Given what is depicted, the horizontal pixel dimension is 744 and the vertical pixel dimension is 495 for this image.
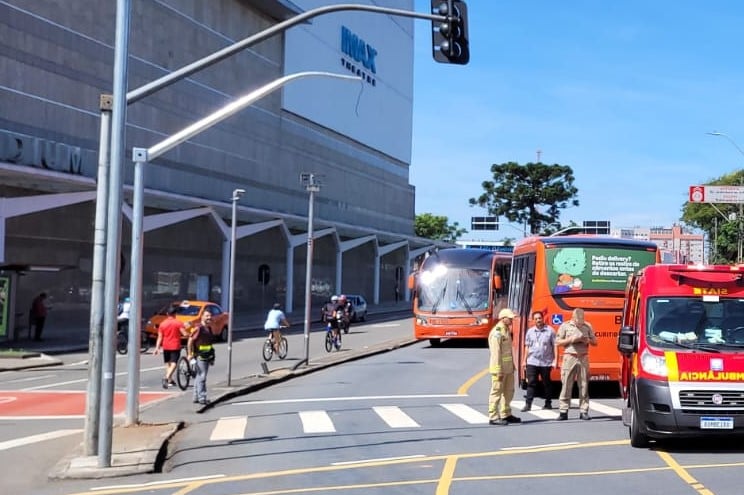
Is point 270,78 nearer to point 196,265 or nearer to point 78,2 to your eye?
point 196,265

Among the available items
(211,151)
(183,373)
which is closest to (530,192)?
(211,151)

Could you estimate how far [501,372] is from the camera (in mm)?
15430

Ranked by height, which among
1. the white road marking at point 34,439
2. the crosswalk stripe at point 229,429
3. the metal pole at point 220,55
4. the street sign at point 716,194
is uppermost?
the street sign at point 716,194

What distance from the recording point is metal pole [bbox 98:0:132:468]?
38.4 feet

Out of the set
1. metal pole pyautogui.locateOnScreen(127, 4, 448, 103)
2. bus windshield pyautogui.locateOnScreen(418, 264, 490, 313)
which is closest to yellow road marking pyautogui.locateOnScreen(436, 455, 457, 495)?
metal pole pyautogui.locateOnScreen(127, 4, 448, 103)

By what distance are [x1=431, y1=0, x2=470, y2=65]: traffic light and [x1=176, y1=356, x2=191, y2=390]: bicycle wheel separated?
11.2 meters

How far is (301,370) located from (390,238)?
5640 cm

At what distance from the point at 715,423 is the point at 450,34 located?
6037 mm

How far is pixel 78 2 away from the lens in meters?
41.6

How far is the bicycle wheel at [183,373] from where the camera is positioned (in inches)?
865

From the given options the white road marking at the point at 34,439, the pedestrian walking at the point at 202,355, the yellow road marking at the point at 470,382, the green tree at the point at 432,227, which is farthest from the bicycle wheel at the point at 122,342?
the green tree at the point at 432,227

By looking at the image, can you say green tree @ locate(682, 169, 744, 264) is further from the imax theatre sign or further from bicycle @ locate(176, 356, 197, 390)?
bicycle @ locate(176, 356, 197, 390)

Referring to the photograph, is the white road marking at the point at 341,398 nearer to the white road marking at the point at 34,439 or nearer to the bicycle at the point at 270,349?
the white road marking at the point at 34,439

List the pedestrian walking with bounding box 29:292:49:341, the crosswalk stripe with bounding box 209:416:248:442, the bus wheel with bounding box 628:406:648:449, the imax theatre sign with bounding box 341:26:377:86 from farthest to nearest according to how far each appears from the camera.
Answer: the imax theatre sign with bounding box 341:26:377:86 < the pedestrian walking with bounding box 29:292:49:341 < the crosswalk stripe with bounding box 209:416:248:442 < the bus wheel with bounding box 628:406:648:449
